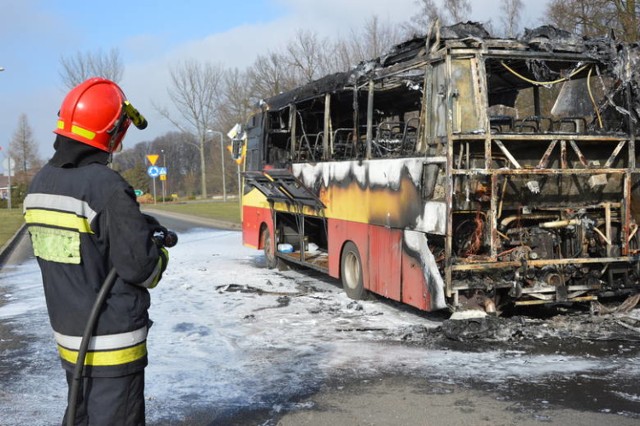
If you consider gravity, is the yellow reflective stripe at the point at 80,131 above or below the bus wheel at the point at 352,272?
above

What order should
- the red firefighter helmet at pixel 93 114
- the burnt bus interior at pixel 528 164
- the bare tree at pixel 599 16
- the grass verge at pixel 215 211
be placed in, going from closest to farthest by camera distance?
1. the red firefighter helmet at pixel 93 114
2. the burnt bus interior at pixel 528 164
3. the bare tree at pixel 599 16
4. the grass verge at pixel 215 211

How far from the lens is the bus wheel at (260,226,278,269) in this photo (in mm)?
13500

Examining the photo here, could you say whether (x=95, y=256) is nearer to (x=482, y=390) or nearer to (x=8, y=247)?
(x=482, y=390)

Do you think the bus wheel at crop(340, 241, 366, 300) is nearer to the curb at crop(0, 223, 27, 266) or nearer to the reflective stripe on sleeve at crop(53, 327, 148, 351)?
the reflective stripe on sleeve at crop(53, 327, 148, 351)

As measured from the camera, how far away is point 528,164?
756 centimetres

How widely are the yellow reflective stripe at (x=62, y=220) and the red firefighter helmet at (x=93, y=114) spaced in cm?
37

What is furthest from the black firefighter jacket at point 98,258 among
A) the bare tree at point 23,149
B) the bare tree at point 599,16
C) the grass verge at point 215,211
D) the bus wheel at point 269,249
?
the bare tree at point 23,149

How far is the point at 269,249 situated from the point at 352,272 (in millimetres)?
4116

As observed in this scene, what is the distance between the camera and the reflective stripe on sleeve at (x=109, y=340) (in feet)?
9.76

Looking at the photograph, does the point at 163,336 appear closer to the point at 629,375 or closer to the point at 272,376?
the point at 272,376

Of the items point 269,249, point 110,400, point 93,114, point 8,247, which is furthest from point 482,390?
point 8,247

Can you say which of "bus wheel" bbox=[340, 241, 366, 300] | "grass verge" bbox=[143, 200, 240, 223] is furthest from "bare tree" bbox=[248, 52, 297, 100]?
"bus wheel" bbox=[340, 241, 366, 300]

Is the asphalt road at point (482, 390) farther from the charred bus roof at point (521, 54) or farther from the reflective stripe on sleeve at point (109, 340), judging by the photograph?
the charred bus roof at point (521, 54)

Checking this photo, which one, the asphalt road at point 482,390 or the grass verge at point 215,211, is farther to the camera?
the grass verge at point 215,211
